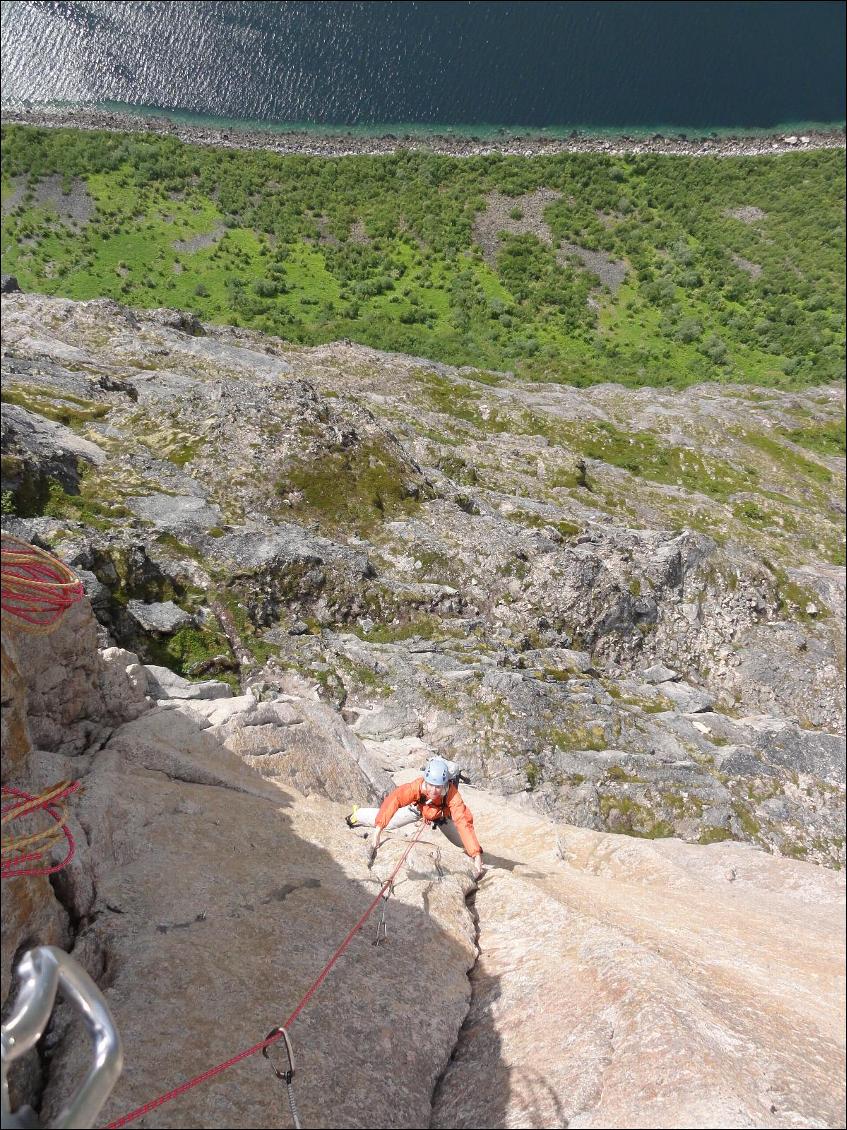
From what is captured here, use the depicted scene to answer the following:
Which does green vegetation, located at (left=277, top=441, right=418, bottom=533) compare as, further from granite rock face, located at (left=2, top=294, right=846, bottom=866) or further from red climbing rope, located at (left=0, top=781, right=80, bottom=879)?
red climbing rope, located at (left=0, top=781, right=80, bottom=879)

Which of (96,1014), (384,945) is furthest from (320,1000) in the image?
(96,1014)

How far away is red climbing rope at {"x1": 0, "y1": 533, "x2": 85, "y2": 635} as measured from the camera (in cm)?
813

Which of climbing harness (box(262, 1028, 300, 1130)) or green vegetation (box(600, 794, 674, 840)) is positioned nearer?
climbing harness (box(262, 1028, 300, 1130))

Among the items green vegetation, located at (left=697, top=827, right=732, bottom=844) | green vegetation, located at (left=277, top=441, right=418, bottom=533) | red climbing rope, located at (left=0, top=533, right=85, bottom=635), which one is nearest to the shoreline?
green vegetation, located at (left=277, top=441, right=418, bottom=533)

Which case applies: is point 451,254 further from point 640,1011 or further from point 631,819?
point 640,1011

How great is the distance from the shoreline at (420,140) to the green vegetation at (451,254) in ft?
8.76

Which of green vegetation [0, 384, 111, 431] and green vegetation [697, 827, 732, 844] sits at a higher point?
green vegetation [0, 384, 111, 431]

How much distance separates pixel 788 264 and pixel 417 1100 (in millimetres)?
87241

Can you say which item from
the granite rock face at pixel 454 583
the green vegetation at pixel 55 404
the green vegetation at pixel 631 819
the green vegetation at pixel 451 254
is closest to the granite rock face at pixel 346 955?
the green vegetation at pixel 631 819

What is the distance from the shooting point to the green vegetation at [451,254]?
60.1 meters

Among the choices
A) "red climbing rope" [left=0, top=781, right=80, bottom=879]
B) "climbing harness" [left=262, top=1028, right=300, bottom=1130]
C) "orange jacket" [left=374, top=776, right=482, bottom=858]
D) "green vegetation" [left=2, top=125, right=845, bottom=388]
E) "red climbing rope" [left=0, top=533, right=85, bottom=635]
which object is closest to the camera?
"red climbing rope" [left=0, top=781, right=80, bottom=879]

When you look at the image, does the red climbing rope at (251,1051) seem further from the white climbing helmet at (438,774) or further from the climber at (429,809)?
the white climbing helmet at (438,774)

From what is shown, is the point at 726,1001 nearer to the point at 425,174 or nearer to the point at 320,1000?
the point at 320,1000

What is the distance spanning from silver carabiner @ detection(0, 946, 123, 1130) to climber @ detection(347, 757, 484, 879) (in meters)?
9.55
